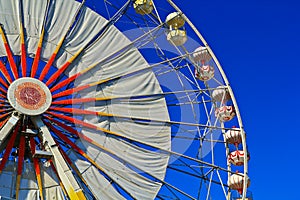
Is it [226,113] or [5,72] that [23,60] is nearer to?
[5,72]

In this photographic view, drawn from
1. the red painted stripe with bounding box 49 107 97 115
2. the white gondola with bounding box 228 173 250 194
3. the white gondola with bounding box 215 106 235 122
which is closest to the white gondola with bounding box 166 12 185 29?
the white gondola with bounding box 215 106 235 122

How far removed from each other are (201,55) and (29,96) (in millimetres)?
6393

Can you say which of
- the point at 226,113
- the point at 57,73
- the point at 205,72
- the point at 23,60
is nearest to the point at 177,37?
the point at 205,72

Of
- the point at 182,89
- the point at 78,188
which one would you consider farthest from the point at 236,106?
the point at 78,188

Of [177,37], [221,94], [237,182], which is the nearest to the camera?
[237,182]

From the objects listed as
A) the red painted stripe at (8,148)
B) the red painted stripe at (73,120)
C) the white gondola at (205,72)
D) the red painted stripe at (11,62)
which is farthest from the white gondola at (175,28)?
the red painted stripe at (8,148)

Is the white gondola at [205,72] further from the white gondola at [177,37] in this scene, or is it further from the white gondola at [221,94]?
the white gondola at [177,37]

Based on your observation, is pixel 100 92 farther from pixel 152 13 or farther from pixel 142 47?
pixel 152 13

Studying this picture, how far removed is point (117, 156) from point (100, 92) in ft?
6.81

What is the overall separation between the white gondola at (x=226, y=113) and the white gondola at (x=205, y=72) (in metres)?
1.16

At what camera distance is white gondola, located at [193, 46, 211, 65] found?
654 inches

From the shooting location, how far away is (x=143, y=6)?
16984 mm

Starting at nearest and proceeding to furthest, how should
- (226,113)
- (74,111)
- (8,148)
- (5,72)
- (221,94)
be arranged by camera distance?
(8,148)
(5,72)
(74,111)
(226,113)
(221,94)

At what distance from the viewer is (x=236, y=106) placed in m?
15.8
